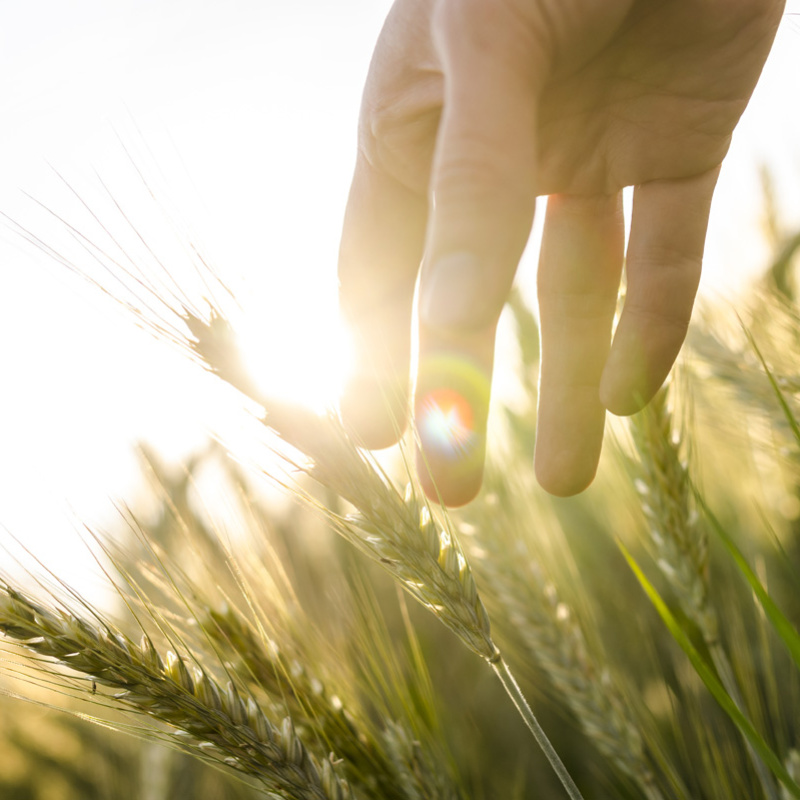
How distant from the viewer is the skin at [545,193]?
723 mm

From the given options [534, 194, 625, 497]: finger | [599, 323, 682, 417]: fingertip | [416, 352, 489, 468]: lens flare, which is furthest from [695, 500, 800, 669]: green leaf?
[534, 194, 625, 497]: finger

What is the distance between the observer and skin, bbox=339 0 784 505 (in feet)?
2.37

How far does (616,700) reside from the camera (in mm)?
999

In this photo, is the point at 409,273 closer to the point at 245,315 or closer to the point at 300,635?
the point at 245,315

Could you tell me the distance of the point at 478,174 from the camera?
708 millimetres

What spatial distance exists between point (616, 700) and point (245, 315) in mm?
889

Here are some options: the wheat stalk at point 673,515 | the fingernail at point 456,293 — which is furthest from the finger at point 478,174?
the wheat stalk at point 673,515

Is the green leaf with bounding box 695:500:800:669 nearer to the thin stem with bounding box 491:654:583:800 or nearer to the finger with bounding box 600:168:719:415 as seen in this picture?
the thin stem with bounding box 491:654:583:800

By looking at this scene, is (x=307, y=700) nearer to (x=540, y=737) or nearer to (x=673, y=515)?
(x=540, y=737)

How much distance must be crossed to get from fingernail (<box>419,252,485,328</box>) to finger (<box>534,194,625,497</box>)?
1.93 feet

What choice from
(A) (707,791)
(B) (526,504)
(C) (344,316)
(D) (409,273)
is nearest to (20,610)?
(C) (344,316)

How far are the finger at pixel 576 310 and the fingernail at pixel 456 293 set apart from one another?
590 millimetres

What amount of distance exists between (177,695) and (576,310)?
105 cm

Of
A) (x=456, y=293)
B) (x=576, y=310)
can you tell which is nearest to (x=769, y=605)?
(x=456, y=293)
